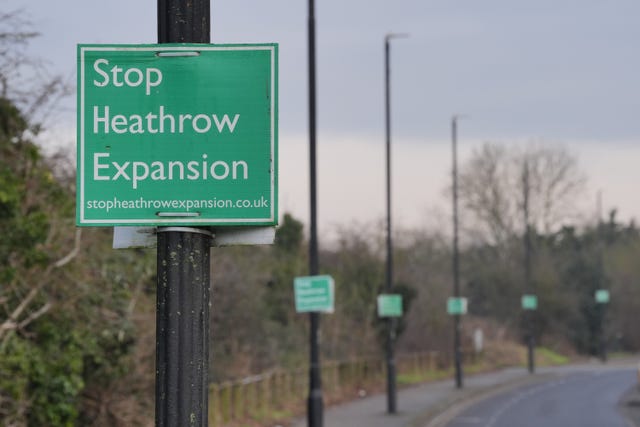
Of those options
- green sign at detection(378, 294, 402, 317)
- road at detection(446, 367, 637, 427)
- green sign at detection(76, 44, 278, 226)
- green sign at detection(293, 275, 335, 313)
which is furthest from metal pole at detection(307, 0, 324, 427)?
green sign at detection(76, 44, 278, 226)

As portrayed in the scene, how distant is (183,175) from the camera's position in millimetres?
5562

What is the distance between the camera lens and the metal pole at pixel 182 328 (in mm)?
5402

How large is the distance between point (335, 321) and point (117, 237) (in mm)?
32164

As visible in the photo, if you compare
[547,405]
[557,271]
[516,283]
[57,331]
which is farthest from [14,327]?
[557,271]

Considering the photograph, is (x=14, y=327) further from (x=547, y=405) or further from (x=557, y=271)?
(x=557, y=271)

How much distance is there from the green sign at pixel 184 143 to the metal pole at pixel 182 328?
5.0 inches

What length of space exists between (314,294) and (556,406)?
50.9 ft

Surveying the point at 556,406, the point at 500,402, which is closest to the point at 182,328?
the point at 556,406

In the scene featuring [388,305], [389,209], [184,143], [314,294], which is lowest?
[388,305]

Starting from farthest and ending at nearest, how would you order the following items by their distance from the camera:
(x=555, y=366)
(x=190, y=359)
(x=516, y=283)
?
(x=516, y=283)
(x=555, y=366)
(x=190, y=359)

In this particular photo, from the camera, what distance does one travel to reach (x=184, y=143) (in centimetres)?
557

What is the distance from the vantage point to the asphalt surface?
28812 millimetres

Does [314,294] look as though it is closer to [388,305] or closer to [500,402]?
[388,305]

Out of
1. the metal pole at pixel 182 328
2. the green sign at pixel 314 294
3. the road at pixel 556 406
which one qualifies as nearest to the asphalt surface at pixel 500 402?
the road at pixel 556 406
